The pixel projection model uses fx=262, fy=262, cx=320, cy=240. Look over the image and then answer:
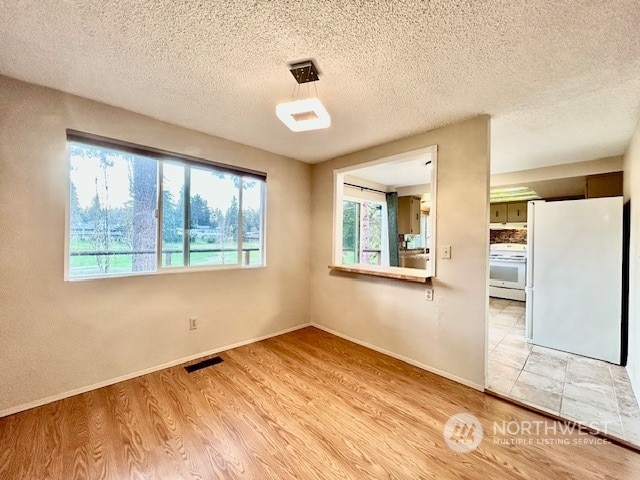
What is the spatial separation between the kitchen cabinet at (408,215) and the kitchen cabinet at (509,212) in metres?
1.92

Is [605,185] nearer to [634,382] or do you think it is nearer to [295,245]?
[634,382]

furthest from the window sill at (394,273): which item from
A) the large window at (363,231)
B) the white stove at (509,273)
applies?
the white stove at (509,273)

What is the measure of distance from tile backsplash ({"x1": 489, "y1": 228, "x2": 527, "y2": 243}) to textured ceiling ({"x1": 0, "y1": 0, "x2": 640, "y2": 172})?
4.03 metres

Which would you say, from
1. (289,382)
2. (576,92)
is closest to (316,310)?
(289,382)

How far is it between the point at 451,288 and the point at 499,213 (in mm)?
4489

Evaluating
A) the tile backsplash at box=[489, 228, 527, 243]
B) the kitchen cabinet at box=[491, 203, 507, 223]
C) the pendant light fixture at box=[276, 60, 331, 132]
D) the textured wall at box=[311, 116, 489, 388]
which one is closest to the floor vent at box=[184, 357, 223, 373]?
the textured wall at box=[311, 116, 489, 388]

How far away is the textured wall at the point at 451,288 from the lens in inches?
92.0

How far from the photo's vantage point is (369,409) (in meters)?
2.01

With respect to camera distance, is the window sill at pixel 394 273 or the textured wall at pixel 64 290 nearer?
the textured wall at pixel 64 290

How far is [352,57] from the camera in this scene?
1.60 m

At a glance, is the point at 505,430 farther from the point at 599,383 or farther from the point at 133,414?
the point at 133,414

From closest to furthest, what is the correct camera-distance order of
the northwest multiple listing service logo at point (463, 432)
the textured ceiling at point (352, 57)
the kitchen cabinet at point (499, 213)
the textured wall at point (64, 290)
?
the textured ceiling at point (352, 57), the northwest multiple listing service logo at point (463, 432), the textured wall at point (64, 290), the kitchen cabinet at point (499, 213)

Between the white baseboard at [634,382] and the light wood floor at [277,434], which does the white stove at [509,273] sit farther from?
the light wood floor at [277,434]

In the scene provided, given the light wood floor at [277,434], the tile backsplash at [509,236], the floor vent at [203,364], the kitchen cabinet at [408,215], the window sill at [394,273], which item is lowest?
the light wood floor at [277,434]
